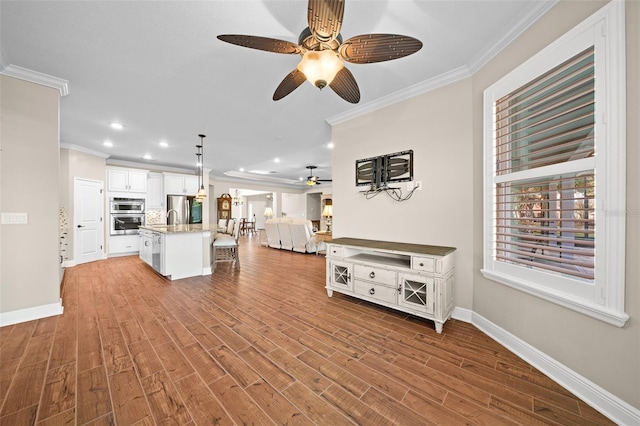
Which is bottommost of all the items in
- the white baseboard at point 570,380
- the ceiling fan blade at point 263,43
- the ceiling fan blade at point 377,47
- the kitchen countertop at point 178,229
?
the white baseboard at point 570,380

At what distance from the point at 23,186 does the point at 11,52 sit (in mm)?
1300

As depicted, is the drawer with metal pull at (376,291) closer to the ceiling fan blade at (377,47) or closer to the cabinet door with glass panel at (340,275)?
the cabinet door with glass panel at (340,275)

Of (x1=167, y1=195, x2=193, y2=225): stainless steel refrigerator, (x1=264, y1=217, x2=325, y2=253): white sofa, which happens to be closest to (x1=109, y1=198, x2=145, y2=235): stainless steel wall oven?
(x1=167, y1=195, x2=193, y2=225): stainless steel refrigerator

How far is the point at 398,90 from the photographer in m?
2.79

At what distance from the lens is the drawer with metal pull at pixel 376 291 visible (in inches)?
98.5

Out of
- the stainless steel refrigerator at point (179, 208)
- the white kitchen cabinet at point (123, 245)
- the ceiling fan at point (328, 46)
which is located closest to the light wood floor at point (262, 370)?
the ceiling fan at point (328, 46)

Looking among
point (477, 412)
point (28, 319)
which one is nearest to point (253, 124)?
point (28, 319)

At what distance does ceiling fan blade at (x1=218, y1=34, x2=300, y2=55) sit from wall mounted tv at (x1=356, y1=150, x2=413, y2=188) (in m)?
1.85

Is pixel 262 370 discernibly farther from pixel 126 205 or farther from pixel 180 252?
pixel 126 205

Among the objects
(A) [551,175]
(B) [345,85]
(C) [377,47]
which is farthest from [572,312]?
(B) [345,85]

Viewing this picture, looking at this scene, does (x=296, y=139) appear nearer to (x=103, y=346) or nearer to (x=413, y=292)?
(x=413, y=292)

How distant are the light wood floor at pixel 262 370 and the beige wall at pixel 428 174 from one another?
3.02ft

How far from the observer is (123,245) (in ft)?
19.5

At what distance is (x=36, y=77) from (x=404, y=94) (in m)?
4.13
